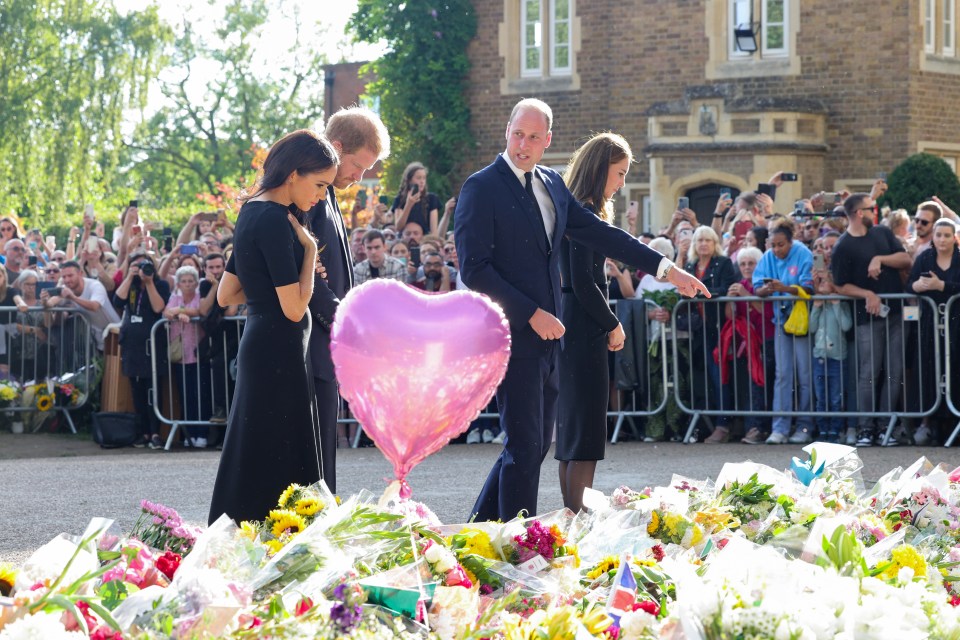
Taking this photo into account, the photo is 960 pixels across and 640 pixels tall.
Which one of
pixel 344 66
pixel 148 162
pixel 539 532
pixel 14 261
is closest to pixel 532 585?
pixel 539 532

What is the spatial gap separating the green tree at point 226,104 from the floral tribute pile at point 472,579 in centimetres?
5895

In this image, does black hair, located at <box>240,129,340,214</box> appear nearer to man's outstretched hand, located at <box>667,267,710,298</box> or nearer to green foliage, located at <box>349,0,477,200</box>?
man's outstretched hand, located at <box>667,267,710,298</box>

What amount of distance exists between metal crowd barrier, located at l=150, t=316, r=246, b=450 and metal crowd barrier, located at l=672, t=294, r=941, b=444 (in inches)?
159

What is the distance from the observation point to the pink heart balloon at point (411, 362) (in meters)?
4.30

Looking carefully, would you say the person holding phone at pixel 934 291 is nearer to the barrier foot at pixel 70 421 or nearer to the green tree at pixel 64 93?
the barrier foot at pixel 70 421

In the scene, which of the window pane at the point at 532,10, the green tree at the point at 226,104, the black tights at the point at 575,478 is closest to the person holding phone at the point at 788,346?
the black tights at the point at 575,478

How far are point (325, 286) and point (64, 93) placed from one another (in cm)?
3754

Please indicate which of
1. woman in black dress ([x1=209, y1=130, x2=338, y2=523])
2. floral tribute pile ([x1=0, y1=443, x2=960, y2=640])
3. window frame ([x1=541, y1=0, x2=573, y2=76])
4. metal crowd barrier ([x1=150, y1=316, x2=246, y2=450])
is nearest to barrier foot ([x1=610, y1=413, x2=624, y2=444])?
metal crowd barrier ([x1=150, y1=316, x2=246, y2=450])

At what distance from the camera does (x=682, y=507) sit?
4613 millimetres

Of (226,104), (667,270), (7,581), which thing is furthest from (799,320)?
(226,104)

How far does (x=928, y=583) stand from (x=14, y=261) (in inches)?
528

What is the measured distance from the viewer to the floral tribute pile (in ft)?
9.28

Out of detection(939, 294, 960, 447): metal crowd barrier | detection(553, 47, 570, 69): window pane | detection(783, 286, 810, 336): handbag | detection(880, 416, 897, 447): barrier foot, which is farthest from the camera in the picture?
detection(553, 47, 570, 69): window pane

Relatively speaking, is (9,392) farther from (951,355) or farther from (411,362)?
(411,362)
